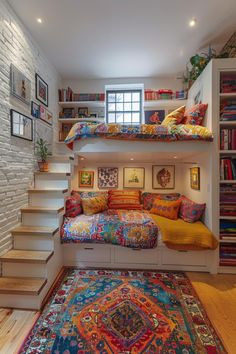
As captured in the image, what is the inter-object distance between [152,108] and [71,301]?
11.0 feet

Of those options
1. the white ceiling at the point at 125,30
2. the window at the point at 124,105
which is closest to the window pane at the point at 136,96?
the window at the point at 124,105

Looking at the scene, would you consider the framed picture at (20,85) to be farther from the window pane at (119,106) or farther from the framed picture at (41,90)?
the window pane at (119,106)

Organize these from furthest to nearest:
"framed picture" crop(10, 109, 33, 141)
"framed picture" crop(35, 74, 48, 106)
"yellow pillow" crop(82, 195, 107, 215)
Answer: "yellow pillow" crop(82, 195, 107, 215) → "framed picture" crop(35, 74, 48, 106) → "framed picture" crop(10, 109, 33, 141)

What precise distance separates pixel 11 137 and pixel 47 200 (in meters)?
0.88

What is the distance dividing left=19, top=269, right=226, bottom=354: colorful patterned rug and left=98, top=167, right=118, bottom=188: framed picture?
1.73 meters

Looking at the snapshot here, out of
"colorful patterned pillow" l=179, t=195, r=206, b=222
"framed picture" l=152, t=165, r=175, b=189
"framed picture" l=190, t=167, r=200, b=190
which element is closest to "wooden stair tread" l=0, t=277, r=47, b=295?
"colorful patterned pillow" l=179, t=195, r=206, b=222

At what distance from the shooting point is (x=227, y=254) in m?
2.34

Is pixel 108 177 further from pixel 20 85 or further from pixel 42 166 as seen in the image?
pixel 20 85

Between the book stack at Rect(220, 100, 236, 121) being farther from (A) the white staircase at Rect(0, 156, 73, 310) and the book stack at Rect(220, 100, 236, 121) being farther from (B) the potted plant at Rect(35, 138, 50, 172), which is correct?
(B) the potted plant at Rect(35, 138, 50, 172)

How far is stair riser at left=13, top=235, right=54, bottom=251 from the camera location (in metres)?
2.08

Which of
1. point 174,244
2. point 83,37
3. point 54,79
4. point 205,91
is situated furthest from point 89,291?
point 54,79

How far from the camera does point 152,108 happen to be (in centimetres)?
362

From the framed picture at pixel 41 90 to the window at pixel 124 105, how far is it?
1.25m

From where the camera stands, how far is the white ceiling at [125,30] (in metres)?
2.01
